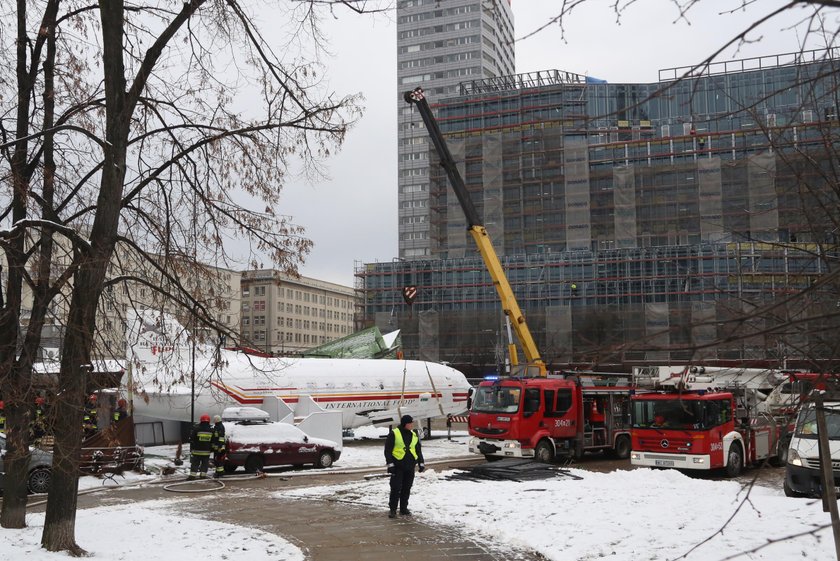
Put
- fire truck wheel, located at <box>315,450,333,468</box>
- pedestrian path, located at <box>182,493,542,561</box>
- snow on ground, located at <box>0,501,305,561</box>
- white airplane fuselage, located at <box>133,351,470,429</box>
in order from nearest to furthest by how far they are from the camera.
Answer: snow on ground, located at <box>0,501,305,561</box> → pedestrian path, located at <box>182,493,542,561</box> → fire truck wheel, located at <box>315,450,333,468</box> → white airplane fuselage, located at <box>133,351,470,429</box>

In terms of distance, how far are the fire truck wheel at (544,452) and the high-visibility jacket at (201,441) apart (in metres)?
9.21

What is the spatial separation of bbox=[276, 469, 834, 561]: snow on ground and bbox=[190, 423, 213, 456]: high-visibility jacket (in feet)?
12.6

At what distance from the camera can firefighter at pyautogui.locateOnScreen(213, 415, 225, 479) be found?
21328 mm

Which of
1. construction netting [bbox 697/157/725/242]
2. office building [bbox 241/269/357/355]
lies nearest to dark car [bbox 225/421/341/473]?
construction netting [bbox 697/157/725/242]

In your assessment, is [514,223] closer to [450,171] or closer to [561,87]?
[561,87]

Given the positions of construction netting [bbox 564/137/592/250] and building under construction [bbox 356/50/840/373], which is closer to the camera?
building under construction [bbox 356/50/840/373]

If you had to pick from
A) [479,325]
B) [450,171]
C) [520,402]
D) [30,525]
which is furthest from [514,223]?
[30,525]

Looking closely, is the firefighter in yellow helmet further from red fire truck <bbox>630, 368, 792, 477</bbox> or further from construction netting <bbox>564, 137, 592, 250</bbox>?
construction netting <bbox>564, 137, 592, 250</bbox>

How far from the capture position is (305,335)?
127750mm

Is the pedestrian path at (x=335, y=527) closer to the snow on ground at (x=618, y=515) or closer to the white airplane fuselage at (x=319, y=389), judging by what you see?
the snow on ground at (x=618, y=515)

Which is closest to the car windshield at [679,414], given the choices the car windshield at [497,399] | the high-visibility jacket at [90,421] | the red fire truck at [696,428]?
the red fire truck at [696,428]

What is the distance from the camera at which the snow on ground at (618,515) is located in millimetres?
10227

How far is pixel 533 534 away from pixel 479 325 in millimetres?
61081

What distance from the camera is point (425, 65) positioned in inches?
4948
